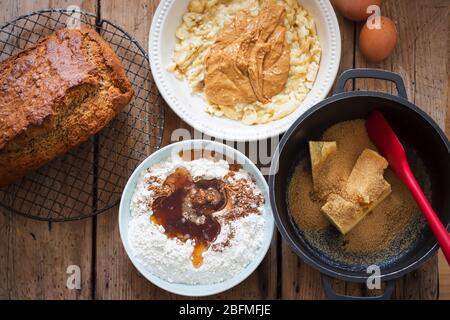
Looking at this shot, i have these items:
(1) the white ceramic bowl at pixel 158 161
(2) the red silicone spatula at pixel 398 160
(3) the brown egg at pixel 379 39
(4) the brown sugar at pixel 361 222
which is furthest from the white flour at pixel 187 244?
(3) the brown egg at pixel 379 39

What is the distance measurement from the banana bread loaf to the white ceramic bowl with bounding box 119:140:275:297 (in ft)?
0.52

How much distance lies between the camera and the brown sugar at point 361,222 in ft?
4.58

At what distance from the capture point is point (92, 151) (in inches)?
61.1

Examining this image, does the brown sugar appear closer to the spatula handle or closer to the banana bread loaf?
the spatula handle

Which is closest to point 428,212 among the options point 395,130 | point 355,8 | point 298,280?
point 395,130

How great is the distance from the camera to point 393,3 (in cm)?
154

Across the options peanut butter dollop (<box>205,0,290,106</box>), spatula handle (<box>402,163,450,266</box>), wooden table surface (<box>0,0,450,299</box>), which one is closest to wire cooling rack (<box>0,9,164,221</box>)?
wooden table surface (<box>0,0,450,299</box>)

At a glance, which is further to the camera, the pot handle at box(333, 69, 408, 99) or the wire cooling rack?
the wire cooling rack

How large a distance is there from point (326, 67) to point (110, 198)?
67cm

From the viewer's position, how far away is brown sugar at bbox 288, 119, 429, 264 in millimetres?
1395

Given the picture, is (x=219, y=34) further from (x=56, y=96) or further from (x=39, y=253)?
(x=39, y=253)

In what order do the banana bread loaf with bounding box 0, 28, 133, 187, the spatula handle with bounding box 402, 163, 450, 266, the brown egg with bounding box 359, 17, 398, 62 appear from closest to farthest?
the spatula handle with bounding box 402, 163, 450, 266, the banana bread loaf with bounding box 0, 28, 133, 187, the brown egg with bounding box 359, 17, 398, 62

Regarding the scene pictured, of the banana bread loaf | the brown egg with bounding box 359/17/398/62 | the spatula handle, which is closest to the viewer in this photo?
the spatula handle

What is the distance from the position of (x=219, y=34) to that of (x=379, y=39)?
0.42 m
